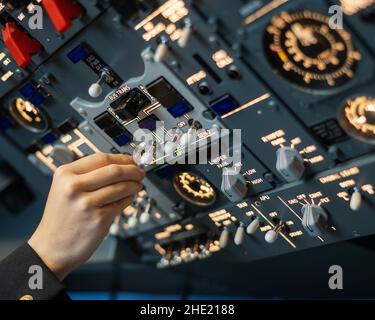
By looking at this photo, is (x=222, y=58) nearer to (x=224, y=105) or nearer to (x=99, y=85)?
(x=224, y=105)

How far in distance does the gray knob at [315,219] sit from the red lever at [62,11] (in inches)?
Answer: 40.9

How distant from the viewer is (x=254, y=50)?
1.90 meters

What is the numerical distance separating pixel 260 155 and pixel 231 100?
0.24 m

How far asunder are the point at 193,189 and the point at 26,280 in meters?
0.84

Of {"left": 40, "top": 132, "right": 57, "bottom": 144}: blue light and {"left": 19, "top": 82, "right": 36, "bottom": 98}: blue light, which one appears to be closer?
{"left": 19, "top": 82, "right": 36, "bottom": 98}: blue light

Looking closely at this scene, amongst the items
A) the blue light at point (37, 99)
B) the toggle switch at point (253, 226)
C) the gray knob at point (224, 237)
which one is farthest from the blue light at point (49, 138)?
the toggle switch at point (253, 226)

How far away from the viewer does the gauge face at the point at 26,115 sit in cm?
276

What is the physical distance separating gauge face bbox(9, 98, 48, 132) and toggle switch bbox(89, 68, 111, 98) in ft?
1.73

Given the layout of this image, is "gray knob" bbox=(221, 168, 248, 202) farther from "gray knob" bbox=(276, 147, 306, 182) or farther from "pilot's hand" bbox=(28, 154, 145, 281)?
"pilot's hand" bbox=(28, 154, 145, 281)

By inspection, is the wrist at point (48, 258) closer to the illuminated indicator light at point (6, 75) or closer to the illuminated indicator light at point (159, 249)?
the illuminated indicator light at point (6, 75)

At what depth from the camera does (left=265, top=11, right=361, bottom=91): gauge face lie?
174cm

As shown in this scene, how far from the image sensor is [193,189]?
260 centimetres

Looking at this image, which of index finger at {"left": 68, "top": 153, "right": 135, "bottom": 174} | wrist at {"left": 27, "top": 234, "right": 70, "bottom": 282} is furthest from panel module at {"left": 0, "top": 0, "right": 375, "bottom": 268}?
wrist at {"left": 27, "top": 234, "right": 70, "bottom": 282}

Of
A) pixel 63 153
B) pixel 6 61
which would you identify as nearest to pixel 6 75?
pixel 6 61
